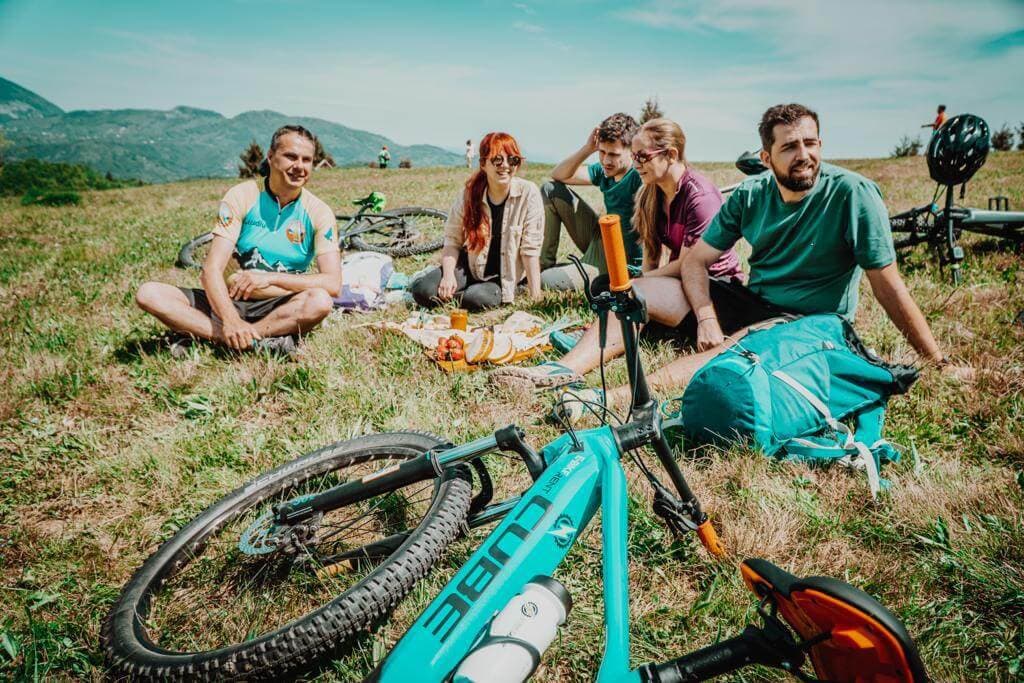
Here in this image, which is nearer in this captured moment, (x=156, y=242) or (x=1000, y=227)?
(x=1000, y=227)

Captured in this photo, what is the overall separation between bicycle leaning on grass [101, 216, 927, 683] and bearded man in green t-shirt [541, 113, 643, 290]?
3.80 m

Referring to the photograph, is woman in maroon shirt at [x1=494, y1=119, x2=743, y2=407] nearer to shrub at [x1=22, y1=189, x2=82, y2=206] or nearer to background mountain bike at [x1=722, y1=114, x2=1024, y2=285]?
background mountain bike at [x1=722, y1=114, x2=1024, y2=285]

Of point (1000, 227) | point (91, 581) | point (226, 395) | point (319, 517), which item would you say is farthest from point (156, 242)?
point (1000, 227)

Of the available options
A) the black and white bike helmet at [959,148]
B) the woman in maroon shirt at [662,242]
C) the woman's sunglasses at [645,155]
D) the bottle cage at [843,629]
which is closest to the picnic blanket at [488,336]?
the woman in maroon shirt at [662,242]

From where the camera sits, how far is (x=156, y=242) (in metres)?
9.54

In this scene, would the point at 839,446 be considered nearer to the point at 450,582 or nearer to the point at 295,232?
the point at 450,582

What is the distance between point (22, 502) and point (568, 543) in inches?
122

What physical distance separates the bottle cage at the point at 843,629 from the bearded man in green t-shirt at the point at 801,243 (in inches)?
85.1

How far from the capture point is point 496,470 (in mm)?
2791

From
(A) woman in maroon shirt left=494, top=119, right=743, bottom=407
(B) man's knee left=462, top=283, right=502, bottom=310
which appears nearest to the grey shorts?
(B) man's knee left=462, top=283, right=502, bottom=310

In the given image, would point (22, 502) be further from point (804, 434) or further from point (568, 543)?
point (804, 434)

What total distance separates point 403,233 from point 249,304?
175 inches

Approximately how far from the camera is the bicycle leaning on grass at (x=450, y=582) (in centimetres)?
137

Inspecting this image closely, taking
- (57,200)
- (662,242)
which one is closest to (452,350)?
(662,242)
